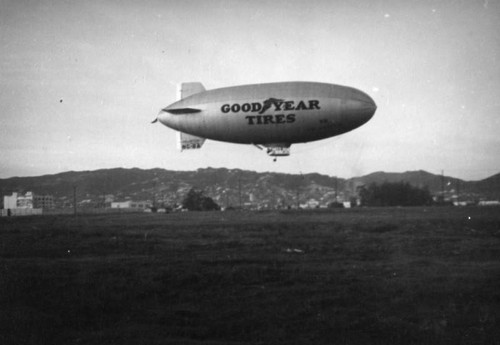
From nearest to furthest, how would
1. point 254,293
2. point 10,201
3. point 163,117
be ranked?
point 254,293 < point 163,117 < point 10,201

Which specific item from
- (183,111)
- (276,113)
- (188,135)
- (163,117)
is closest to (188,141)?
(188,135)

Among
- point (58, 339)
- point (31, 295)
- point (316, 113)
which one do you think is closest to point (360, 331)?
point (58, 339)

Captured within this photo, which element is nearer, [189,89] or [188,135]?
[188,135]

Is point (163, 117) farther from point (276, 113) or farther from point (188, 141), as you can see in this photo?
point (276, 113)

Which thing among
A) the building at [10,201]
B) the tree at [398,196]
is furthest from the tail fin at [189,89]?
the building at [10,201]

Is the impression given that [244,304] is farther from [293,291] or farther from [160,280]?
[160,280]

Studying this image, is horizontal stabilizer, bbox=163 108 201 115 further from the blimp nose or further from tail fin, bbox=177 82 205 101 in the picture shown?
tail fin, bbox=177 82 205 101
